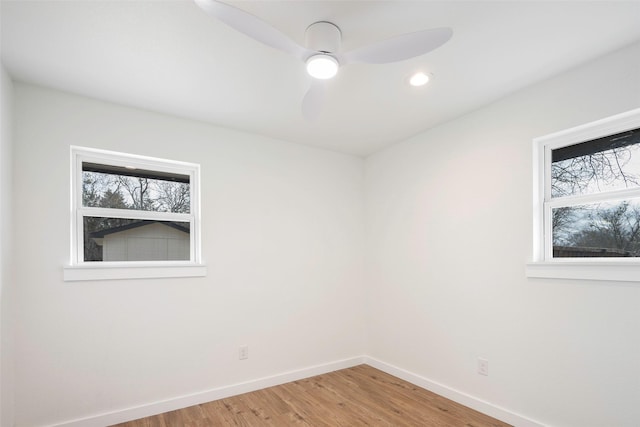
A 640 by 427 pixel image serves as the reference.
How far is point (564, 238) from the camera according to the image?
7.72 ft

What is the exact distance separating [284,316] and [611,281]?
2.59 m

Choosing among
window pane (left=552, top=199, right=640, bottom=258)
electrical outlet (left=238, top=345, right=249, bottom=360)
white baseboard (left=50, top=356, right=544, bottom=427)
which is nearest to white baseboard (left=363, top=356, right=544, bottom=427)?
white baseboard (left=50, top=356, right=544, bottom=427)

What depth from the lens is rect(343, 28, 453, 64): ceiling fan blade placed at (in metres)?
1.49

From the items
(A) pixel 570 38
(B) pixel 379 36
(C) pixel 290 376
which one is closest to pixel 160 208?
(C) pixel 290 376

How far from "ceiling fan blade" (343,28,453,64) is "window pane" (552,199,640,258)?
161 centimetres

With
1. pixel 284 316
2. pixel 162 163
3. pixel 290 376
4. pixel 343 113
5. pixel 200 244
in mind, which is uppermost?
pixel 343 113

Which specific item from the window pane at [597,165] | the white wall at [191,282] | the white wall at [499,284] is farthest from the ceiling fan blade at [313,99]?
the window pane at [597,165]

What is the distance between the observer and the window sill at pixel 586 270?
192 cm

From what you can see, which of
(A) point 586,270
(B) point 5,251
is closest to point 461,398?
(A) point 586,270

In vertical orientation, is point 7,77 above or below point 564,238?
above

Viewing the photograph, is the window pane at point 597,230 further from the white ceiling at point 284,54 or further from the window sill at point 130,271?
the window sill at point 130,271

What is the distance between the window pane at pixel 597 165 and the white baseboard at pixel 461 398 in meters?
1.62

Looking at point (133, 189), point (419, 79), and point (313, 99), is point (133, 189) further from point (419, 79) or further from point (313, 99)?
point (419, 79)

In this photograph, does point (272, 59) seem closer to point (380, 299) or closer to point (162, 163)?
point (162, 163)
